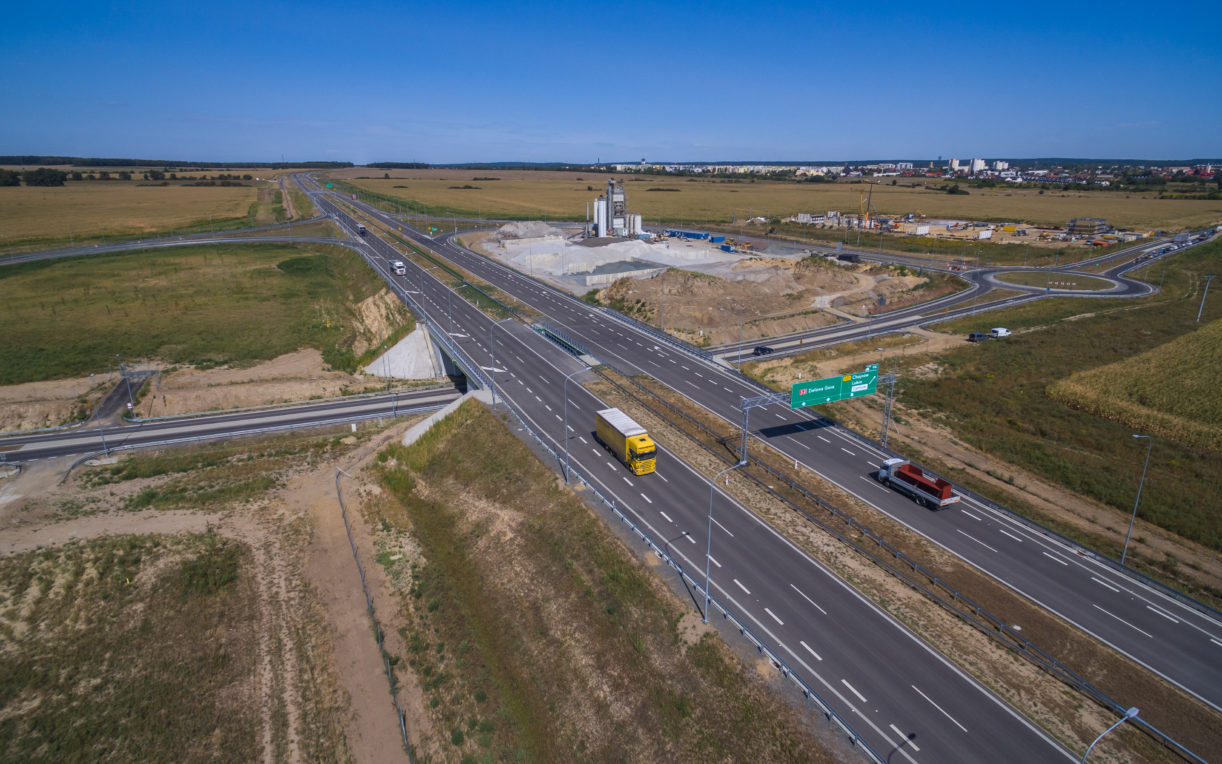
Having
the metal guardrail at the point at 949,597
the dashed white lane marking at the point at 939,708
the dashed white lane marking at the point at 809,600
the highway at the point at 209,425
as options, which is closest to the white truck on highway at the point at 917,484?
the metal guardrail at the point at 949,597

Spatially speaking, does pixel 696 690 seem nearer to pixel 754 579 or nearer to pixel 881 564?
pixel 754 579

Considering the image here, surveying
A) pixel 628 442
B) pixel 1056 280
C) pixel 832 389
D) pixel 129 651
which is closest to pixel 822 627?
pixel 628 442

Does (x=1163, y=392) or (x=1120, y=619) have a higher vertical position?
(x=1163, y=392)

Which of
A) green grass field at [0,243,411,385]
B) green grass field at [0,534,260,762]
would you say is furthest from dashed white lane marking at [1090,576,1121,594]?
green grass field at [0,243,411,385]

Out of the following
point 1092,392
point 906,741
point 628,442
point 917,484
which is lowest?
point 906,741

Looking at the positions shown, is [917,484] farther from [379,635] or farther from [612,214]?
[612,214]

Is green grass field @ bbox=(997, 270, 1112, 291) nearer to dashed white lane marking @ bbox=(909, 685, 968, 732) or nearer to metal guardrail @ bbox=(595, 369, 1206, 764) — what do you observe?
metal guardrail @ bbox=(595, 369, 1206, 764)

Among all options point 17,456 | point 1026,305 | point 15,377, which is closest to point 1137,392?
point 1026,305
